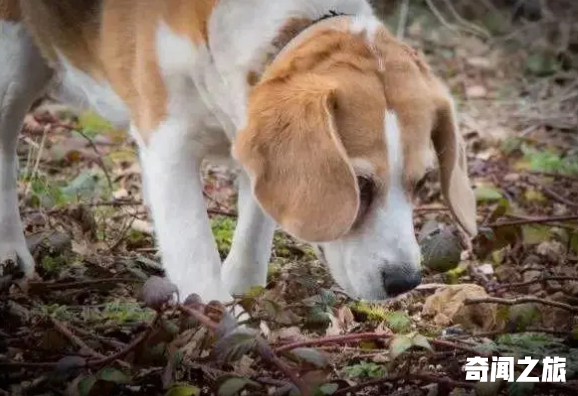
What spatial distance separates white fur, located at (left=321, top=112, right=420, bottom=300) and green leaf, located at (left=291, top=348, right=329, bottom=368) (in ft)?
1.29

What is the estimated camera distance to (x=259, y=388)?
278cm

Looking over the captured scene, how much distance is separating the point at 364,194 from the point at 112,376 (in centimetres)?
80

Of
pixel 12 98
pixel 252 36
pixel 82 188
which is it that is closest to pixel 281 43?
pixel 252 36

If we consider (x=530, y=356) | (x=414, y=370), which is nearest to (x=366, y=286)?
(x=414, y=370)

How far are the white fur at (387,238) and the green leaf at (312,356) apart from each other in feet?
1.29

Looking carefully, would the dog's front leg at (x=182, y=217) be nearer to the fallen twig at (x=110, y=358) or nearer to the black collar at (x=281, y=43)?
the black collar at (x=281, y=43)

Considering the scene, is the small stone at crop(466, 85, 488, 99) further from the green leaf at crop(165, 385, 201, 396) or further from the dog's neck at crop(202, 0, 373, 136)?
the green leaf at crop(165, 385, 201, 396)

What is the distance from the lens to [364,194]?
2.99m

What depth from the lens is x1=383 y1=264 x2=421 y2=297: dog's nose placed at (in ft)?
9.89

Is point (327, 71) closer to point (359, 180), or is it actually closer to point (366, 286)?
point (359, 180)

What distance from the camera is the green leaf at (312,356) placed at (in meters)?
2.69

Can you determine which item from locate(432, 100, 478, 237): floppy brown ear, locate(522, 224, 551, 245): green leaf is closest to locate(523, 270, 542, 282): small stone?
locate(522, 224, 551, 245): green leaf

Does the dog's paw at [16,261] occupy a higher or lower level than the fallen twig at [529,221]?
lower

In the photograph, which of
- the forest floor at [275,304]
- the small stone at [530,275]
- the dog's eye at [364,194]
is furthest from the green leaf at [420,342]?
the small stone at [530,275]
